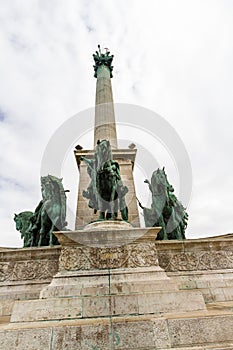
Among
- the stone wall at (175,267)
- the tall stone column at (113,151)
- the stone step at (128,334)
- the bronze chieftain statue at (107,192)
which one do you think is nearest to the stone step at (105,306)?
the stone step at (128,334)

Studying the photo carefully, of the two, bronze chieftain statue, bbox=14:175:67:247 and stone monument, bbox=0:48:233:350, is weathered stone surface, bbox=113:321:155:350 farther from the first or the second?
bronze chieftain statue, bbox=14:175:67:247

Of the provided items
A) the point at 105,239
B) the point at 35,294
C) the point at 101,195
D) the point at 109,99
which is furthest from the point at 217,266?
the point at 109,99

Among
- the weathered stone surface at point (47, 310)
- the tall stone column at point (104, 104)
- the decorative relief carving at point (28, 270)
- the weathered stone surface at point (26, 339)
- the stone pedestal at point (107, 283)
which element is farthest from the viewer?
the tall stone column at point (104, 104)

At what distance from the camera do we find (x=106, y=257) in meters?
5.69

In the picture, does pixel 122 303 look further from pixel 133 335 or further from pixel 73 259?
pixel 73 259

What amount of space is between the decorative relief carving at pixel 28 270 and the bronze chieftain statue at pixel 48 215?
148 centimetres

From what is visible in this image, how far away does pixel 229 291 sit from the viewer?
19.6 ft

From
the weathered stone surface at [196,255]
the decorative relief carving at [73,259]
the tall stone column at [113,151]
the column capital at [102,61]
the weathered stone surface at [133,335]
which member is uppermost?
the column capital at [102,61]

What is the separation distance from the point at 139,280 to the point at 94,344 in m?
1.97

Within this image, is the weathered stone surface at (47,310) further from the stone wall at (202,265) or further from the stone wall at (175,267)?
the stone wall at (202,265)

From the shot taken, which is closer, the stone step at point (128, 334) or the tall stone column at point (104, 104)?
the stone step at point (128, 334)

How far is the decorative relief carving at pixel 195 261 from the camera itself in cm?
647

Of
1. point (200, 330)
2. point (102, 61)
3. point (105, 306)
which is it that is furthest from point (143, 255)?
point (102, 61)

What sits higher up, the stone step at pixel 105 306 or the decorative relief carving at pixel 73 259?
the decorative relief carving at pixel 73 259
